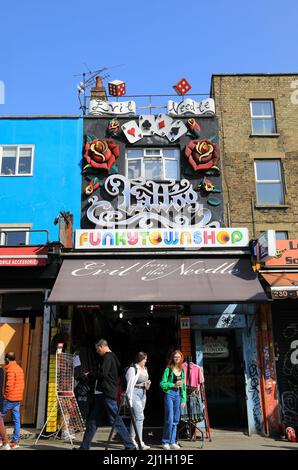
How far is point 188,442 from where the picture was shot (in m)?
9.53

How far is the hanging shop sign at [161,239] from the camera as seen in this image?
11.6m

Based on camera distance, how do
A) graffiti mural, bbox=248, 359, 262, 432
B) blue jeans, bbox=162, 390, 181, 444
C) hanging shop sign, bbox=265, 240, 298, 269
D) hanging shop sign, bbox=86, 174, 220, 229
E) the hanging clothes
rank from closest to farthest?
blue jeans, bbox=162, 390, 181, 444 → the hanging clothes → graffiti mural, bbox=248, 359, 262, 432 → hanging shop sign, bbox=265, 240, 298, 269 → hanging shop sign, bbox=86, 174, 220, 229

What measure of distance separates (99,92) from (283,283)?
11.7m

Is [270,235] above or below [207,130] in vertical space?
below

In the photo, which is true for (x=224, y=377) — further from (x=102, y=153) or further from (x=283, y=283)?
(x=102, y=153)

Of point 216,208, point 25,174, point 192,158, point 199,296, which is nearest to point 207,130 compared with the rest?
point 192,158

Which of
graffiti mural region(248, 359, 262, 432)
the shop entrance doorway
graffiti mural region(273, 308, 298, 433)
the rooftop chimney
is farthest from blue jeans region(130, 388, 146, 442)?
the rooftop chimney

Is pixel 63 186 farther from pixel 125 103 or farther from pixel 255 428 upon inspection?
pixel 255 428

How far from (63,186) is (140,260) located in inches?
199

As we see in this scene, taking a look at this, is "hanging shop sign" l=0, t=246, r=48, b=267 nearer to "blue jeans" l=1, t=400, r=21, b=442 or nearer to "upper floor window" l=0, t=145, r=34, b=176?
"blue jeans" l=1, t=400, r=21, b=442

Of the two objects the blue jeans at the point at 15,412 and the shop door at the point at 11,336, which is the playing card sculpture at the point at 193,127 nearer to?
the shop door at the point at 11,336

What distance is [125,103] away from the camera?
1612cm

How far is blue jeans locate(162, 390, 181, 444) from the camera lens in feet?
28.0

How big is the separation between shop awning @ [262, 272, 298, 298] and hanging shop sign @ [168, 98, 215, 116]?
24.3 feet
